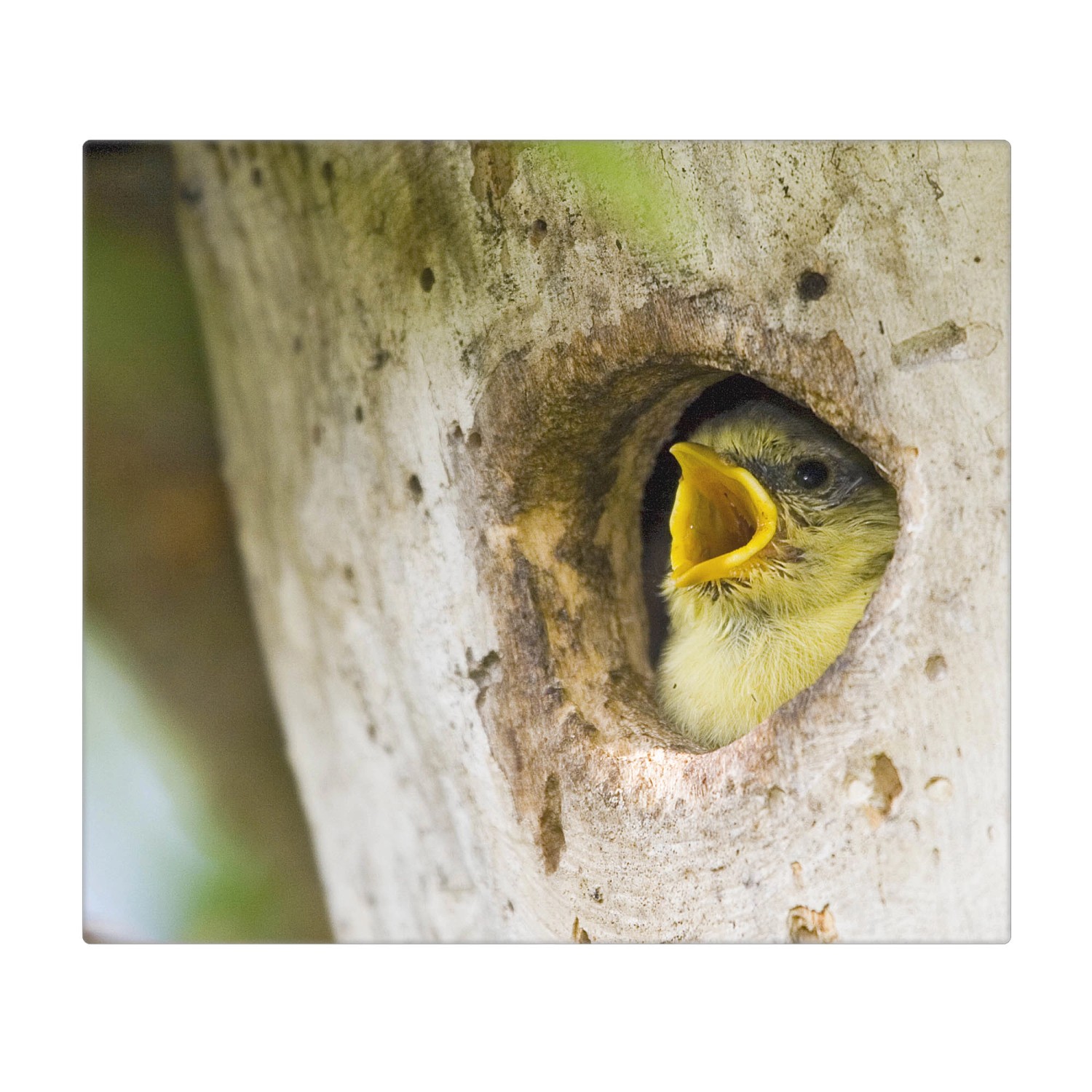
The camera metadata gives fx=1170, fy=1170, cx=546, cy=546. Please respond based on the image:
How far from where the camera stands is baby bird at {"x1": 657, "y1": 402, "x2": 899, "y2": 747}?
55.2 inches

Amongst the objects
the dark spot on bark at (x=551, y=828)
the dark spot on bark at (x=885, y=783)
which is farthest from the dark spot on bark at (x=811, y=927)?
the dark spot on bark at (x=551, y=828)

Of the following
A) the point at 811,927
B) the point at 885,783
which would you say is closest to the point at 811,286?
the point at 885,783

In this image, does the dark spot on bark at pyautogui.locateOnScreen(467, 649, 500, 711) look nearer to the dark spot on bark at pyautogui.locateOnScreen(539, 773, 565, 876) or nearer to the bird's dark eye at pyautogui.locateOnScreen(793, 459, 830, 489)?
the dark spot on bark at pyautogui.locateOnScreen(539, 773, 565, 876)

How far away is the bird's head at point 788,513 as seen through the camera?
141 cm

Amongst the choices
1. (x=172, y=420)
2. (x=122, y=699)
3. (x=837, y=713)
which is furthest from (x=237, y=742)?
(x=837, y=713)

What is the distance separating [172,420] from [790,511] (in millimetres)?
979

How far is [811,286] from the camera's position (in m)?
1.19

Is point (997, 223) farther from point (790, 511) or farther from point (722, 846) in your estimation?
point (722, 846)

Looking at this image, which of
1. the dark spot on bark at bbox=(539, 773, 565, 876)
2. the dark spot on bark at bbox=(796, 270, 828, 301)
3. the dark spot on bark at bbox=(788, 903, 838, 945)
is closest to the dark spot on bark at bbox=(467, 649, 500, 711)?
the dark spot on bark at bbox=(539, 773, 565, 876)

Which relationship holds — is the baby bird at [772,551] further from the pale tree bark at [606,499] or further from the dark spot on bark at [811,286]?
the dark spot on bark at [811,286]

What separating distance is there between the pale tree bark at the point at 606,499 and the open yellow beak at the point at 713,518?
90 mm

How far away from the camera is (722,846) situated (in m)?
1.24

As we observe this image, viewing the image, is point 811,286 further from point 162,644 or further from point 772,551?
point 162,644

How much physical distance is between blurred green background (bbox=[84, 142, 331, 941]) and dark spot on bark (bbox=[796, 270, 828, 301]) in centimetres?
86
